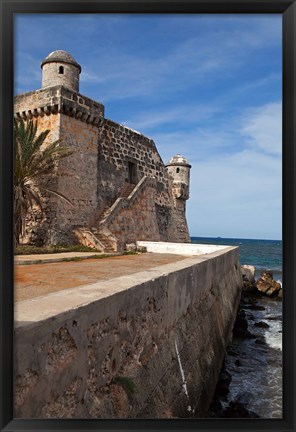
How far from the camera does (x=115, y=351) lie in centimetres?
329

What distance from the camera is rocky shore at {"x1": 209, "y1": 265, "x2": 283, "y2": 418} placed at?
6469 millimetres

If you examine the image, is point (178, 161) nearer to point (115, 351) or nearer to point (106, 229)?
point (106, 229)

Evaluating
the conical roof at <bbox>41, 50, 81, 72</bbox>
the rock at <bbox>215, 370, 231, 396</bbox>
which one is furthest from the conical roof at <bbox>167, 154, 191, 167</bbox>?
the rock at <bbox>215, 370, 231, 396</bbox>

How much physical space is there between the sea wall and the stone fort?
7.17m

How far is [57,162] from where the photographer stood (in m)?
12.0

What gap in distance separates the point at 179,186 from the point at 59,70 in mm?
11307

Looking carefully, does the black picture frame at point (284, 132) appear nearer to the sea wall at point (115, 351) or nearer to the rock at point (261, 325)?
the sea wall at point (115, 351)

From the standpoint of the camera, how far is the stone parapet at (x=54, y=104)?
12.2 meters

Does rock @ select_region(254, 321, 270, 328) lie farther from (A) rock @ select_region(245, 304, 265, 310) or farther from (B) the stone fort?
(B) the stone fort

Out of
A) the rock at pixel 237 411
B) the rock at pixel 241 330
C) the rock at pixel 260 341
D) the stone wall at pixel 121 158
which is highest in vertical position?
the stone wall at pixel 121 158

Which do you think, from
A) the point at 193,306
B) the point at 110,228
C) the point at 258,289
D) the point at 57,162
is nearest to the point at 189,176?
the point at 258,289

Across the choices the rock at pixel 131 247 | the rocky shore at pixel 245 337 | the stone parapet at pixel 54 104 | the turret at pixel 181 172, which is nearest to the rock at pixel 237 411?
the rocky shore at pixel 245 337

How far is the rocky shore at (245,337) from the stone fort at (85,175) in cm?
526

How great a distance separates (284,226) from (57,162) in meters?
10.6
